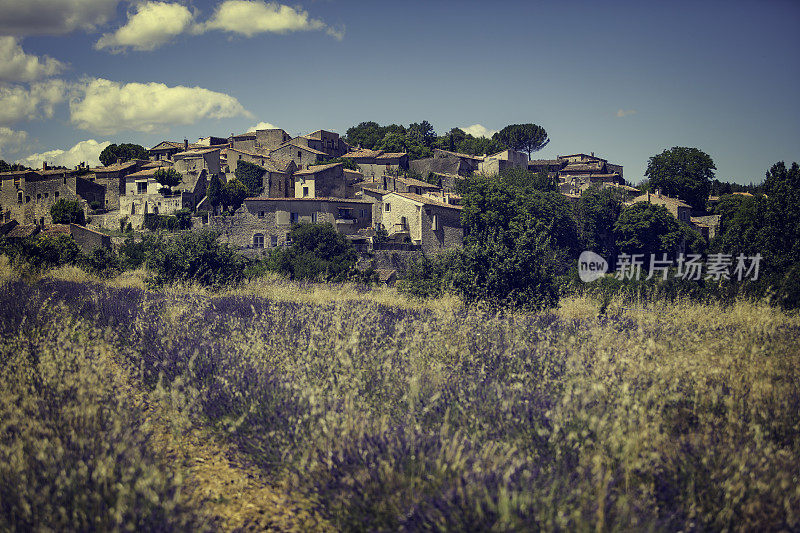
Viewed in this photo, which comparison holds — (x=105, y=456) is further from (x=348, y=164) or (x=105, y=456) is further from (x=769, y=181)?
(x=348, y=164)

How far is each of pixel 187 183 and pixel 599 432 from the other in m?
63.3

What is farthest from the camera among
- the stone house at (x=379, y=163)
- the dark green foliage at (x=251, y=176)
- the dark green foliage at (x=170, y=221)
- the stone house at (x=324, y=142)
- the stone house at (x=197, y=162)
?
the stone house at (x=324, y=142)

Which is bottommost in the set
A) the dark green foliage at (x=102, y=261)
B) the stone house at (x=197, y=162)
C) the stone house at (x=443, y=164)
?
the dark green foliage at (x=102, y=261)

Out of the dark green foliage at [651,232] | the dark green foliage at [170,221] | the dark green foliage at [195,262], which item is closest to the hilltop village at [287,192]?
the dark green foliage at [170,221]

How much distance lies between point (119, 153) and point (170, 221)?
36.0 metres

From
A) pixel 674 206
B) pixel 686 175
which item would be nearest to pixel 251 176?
pixel 674 206

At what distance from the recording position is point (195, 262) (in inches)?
702

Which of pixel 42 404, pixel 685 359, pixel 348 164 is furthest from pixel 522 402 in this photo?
pixel 348 164

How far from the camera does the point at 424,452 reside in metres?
3.58

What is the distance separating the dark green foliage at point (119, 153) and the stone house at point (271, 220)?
40.0m

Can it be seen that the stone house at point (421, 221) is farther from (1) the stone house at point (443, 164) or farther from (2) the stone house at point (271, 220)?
(1) the stone house at point (443, 164)

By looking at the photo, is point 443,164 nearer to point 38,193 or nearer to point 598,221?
point 598,221

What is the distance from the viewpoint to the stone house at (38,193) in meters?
61.4

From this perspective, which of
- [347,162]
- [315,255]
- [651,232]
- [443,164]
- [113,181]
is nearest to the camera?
[315,255]
